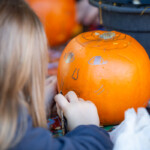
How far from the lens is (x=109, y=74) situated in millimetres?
1223

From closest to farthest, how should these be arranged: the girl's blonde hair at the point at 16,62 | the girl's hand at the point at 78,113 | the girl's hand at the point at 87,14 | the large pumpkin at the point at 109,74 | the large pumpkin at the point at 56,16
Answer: the girl's blonde hair at the point at 16,62 → the girl's hand at the point at 78,113 → the large pumpkin at the point at 109,74 → the large pumpkin at the point at 56,16 → the girl's hand at the point at 87,14

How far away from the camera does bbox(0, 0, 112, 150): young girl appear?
0.81m

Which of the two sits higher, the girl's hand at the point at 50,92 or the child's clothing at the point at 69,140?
the child's clothing at the point at 69,140

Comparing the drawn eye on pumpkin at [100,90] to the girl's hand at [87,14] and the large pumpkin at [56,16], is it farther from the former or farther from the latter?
the girl's hand at [87,14]

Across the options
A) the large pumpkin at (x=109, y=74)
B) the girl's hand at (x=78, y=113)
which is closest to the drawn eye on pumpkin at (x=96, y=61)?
the large pumpkin at (x=109, y=74)

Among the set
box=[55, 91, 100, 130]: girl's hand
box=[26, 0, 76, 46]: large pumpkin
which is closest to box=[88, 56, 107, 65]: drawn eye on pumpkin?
box=[55, 91, 100, 130]: girl's hand

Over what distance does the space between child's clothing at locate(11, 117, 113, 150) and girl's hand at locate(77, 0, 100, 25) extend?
2.55 meters

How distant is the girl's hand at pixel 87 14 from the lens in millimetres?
3365

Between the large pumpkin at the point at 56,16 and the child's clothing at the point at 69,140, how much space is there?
6.28 ft

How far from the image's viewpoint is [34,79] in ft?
2.93

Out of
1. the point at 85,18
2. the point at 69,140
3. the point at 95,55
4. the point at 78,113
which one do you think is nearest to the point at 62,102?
the point at 78,113

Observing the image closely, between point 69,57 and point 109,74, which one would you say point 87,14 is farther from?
point 109,74

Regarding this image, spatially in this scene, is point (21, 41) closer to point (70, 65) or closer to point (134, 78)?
point (70, 65)

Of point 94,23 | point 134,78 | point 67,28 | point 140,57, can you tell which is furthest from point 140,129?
point 94,23
